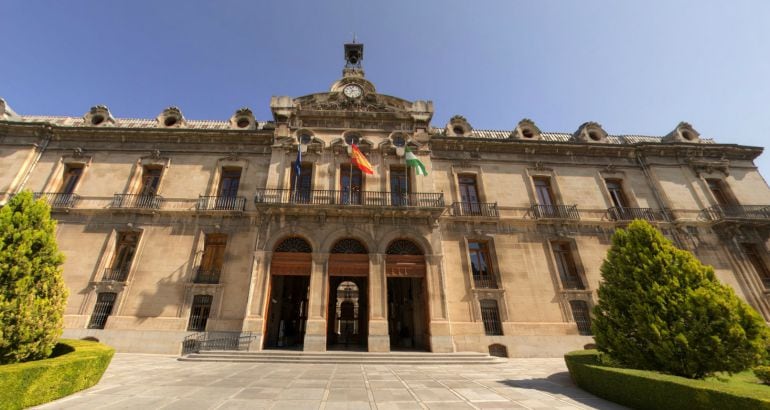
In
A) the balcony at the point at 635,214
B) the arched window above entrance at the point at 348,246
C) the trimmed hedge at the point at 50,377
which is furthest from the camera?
the balcony at the point at 635,214

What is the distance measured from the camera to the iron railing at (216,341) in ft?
40.9

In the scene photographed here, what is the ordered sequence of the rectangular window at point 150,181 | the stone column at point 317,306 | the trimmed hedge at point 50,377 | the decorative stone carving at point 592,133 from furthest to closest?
the decorative stone carving at point 592,133, the rectangular window at point 150,181, the stone column at point 317,306, the trimmed hedge at point 50,377

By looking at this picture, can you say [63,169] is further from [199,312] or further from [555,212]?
[555,212]

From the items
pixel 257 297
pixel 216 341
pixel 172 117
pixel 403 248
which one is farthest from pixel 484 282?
pixel 172 117

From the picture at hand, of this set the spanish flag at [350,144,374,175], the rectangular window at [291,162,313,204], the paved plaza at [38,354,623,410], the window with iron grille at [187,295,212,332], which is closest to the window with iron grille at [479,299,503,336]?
the paved plaza at [38,354,623,410]

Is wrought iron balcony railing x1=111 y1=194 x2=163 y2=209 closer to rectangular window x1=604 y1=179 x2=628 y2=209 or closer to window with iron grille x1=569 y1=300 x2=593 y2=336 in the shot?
window with iron grille x1=569 y1=300 x2=593 y2=336

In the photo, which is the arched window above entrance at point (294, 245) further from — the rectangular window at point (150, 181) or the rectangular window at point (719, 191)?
the rectangular window at point (719, 191)

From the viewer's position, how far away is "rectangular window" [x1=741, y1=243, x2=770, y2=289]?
1568cm

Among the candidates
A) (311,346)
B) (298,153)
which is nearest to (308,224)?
(298,153)

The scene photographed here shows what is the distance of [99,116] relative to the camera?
1852 cm

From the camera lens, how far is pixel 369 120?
18203mm

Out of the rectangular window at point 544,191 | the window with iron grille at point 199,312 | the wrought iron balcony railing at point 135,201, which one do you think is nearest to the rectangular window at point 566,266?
the rectangular window at point 544,191

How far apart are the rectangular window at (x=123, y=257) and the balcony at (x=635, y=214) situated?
1049 inches

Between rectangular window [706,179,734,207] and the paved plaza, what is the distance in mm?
18723
